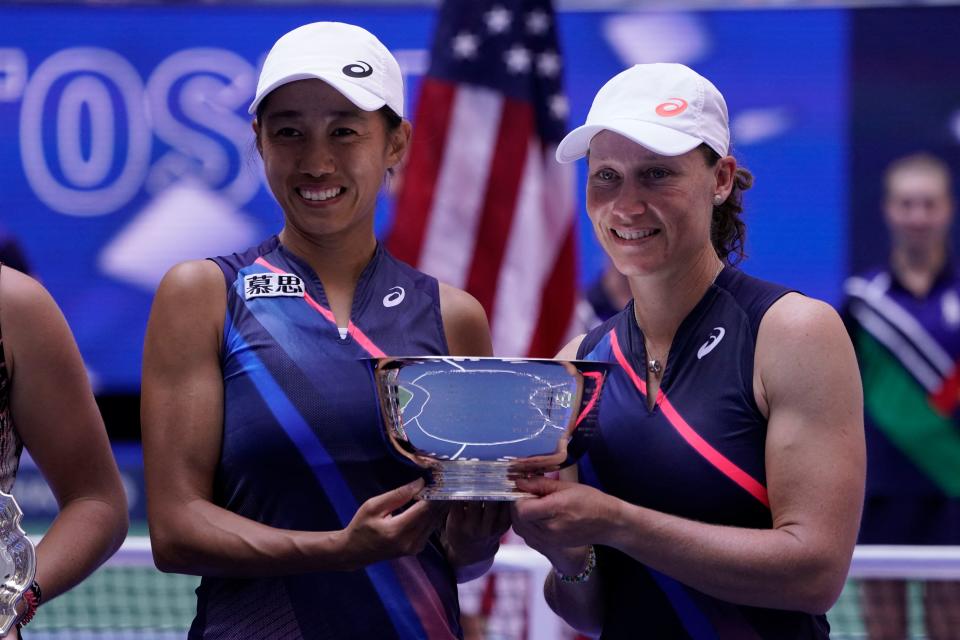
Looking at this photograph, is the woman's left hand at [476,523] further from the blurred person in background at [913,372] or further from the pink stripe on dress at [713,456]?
the blurred person in background at [913,372]

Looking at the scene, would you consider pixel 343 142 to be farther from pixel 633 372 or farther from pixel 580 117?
pixel 580 117

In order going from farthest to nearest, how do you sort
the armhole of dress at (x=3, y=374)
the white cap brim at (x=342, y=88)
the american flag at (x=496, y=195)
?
the american flag at (x=496, y=195) < the white cap brim at (x=342, y=88) < the armhole of dress at (x=3, y=374)

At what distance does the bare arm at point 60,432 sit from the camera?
2.20 m

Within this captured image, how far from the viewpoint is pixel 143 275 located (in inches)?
239

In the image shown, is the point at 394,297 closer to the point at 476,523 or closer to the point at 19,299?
the point at 476,523

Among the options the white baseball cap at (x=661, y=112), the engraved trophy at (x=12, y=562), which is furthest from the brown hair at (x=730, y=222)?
the engraved trophy at (x=12, y=562)

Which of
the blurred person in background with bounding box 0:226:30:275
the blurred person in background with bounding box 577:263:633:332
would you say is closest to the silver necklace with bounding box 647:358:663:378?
the blurred person in background with bounding box 577:263:633:332

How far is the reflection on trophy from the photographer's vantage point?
204 centimetres

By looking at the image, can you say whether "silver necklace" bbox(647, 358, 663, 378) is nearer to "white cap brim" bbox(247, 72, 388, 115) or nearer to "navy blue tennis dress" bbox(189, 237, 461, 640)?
"navy blue tennis dress" bbox(189, 237, 461, 640)

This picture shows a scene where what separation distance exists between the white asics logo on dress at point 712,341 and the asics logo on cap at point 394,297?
1.73ft

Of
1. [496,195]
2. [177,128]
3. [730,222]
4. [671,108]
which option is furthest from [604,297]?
[671,108]

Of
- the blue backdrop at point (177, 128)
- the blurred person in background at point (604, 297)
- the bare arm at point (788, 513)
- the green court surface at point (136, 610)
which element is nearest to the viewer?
the bare arm at point (788, 513)

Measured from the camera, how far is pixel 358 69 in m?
2.35

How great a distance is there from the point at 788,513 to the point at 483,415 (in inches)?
19.1
